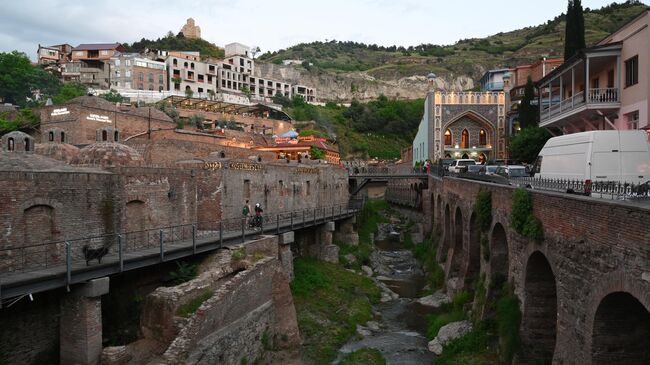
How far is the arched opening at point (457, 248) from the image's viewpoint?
997 inches

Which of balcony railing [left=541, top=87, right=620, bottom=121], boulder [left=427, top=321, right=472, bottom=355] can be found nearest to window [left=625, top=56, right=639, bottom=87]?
balcony railing [left=541, top=87, right=620, bottom=121]

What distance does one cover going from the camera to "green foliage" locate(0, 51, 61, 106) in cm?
6203

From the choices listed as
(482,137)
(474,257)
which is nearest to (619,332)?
(474,257)

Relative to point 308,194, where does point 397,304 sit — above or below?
below

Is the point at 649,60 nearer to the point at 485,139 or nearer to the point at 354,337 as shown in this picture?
the point at 354,337

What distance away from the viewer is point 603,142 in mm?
14617

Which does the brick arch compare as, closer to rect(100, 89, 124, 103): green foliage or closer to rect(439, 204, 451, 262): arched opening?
rect(439, 204, 451, 262): arched opening

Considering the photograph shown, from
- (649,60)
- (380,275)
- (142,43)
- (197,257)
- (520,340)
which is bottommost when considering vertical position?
(380,275)

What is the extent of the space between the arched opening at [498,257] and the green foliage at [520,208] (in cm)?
323

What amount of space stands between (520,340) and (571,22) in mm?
31653

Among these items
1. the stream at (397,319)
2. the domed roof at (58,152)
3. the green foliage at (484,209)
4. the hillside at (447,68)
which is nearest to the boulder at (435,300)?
the stream at (397,319)

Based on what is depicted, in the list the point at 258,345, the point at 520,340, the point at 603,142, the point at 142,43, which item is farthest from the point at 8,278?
the point at 142,43

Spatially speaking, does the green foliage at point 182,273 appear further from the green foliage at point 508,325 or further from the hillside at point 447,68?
the hillside at point 447,68

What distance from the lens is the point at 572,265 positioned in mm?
10961
